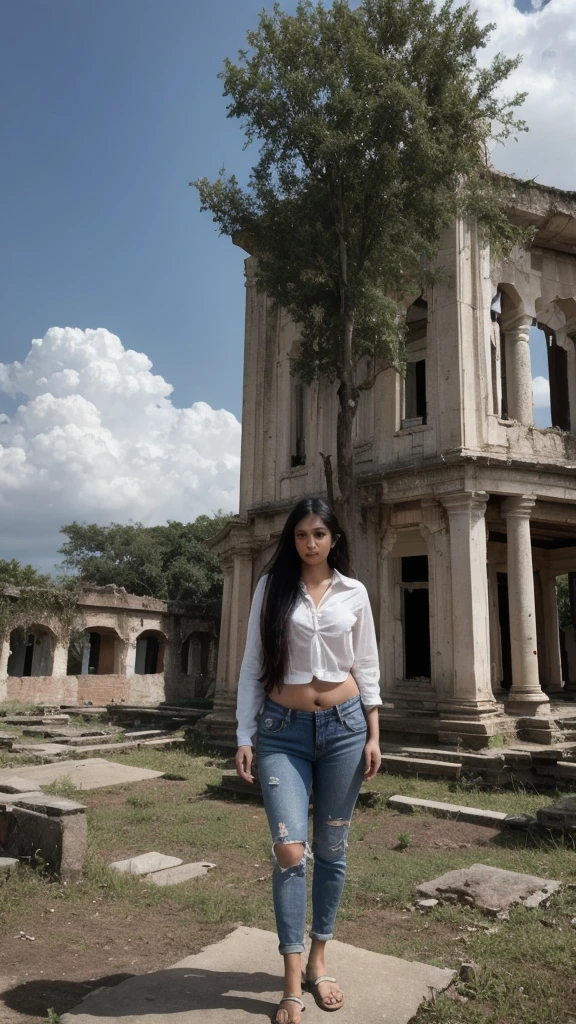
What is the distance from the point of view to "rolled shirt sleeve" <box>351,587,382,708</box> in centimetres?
312

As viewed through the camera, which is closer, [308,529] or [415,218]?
[308,529]

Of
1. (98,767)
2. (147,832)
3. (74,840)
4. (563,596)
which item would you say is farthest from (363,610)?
(563,596)

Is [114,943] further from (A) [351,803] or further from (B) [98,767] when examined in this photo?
(B) [98,767]

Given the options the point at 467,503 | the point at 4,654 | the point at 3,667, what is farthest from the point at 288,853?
the point at 4,654

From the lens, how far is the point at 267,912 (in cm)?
436

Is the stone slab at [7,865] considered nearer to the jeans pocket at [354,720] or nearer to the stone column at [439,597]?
the jeans pocket at [354,720]

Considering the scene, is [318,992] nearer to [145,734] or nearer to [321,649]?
[321,649]

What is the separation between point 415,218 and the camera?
12.1 metres

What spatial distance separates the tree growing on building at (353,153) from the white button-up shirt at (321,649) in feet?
27.7

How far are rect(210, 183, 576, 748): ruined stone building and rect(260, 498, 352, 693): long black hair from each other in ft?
29.7

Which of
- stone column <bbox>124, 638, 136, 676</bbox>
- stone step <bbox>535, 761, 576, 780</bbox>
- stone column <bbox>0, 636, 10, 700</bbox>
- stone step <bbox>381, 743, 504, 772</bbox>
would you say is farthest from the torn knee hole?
stone column <bbox>124, 638, 136, 676</bbox>

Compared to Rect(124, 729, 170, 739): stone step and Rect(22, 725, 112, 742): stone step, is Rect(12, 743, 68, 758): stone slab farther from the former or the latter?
Rect(124, 729, 170, 739): stone step

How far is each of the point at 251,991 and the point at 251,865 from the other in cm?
289

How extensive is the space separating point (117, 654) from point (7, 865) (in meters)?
22.9
